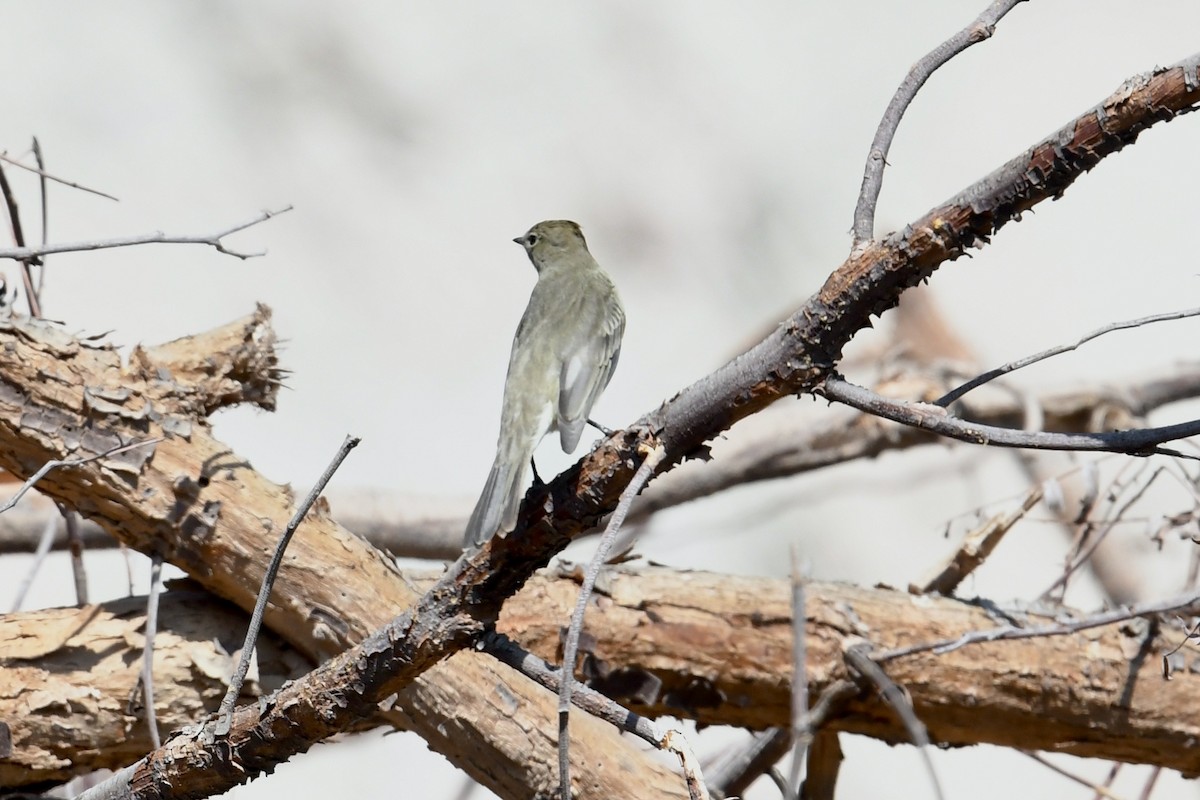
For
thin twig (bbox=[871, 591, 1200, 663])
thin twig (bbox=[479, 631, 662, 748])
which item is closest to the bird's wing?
thin twig (bbox=[479, 631, 662, 748])

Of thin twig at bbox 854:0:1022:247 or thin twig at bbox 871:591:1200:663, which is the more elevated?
thin twig at bbox 854:0:1022:247

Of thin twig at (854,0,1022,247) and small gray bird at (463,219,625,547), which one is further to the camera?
small gray bird at (463,219,625,547)

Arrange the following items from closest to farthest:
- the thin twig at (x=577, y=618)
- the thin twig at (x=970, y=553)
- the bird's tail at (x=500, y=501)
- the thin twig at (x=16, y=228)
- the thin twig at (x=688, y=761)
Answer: the thin twig at (x=577, y=618)
the thin twig at (x=688, y=761)
the bird's tail at (x=500, y=501)
the thin twig at (x=16, y=228)
the thin twig at (x=970, y=553)

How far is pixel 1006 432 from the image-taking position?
1.61 m

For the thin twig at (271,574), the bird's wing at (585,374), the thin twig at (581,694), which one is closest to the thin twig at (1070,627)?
the bird's wing at (585,374)

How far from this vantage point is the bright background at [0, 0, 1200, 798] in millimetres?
8180

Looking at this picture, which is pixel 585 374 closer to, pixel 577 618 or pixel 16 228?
pixel 577 618

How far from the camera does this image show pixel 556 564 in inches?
127

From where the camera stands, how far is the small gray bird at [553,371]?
8.13 ft

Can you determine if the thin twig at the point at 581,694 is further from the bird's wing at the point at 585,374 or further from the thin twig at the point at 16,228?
the thin twig at the point at 16,228

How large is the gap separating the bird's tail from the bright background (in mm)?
4611

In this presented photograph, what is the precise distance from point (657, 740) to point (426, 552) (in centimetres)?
323

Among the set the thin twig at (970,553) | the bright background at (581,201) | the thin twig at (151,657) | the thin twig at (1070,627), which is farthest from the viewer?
the bright background at (581,201)

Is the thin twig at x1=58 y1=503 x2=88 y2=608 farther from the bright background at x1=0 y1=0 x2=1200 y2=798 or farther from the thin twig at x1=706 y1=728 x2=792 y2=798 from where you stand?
the bright background at x1=0 y1=0 x2=1200 y2=798
